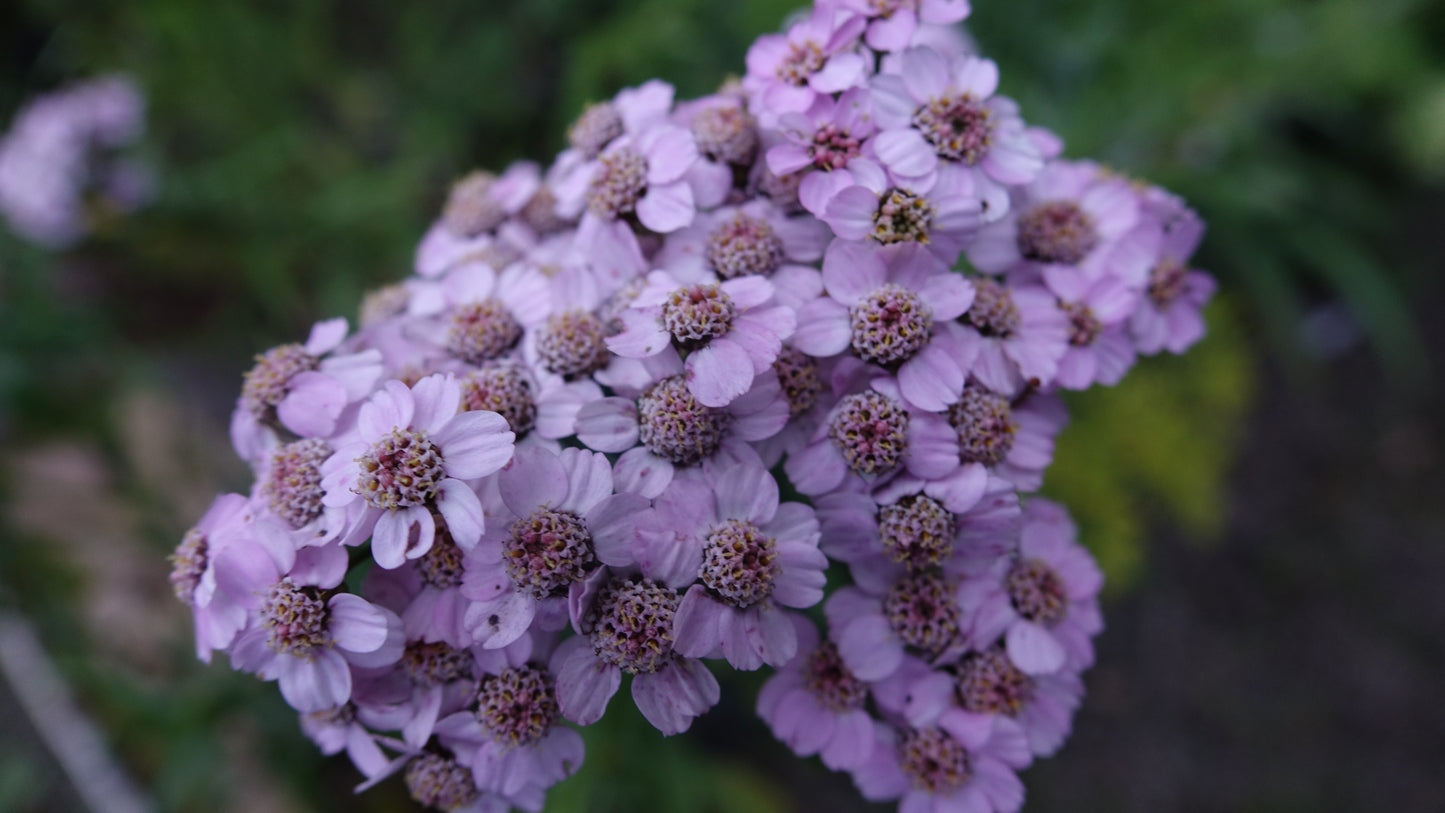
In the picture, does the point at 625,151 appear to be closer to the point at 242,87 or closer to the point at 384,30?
the point at 242,87

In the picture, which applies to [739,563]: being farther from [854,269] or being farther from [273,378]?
[273,378]

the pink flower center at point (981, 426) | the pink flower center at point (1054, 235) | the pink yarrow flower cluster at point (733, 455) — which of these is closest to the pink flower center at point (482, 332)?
the pink yarrow flower cluster at point (733, 455)

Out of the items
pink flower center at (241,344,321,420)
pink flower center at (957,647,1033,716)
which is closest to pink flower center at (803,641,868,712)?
pink flower center at (957,647,1033,716)

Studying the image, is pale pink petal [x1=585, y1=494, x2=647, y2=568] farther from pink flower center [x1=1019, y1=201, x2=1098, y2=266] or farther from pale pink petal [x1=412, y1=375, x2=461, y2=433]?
pink flower center [x1=1019, y1=201, x2=1098, y2=266]

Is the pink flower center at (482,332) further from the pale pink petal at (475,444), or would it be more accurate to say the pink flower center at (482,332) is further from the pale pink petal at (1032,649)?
the pale pink petal at (1032,649)

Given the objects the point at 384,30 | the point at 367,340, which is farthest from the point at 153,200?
the point at 367,340

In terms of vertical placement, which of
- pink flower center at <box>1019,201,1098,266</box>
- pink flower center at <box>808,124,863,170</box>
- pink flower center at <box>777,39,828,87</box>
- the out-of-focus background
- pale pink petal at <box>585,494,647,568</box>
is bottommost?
the out-of-focus background
